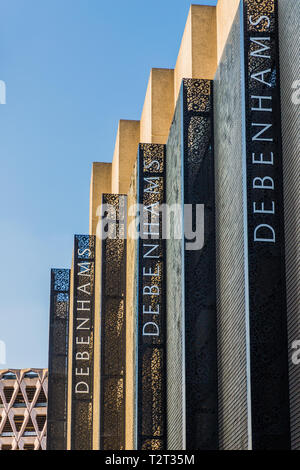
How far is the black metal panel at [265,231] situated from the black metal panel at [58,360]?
2261cm

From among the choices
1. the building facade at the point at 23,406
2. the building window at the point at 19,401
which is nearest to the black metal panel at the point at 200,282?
the building facade at the point at 23,406

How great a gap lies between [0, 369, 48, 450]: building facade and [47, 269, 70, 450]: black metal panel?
35.6 meters

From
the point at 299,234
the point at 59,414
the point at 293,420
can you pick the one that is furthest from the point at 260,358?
the point at 59,414

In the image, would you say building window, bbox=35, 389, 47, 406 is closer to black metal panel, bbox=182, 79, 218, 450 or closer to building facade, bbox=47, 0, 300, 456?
building facade, bbox=47, 0, 300, 456

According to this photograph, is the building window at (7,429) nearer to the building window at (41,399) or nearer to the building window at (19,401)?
the building window at (19,401)

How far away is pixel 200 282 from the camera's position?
1705cm

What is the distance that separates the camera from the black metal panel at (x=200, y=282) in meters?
16.4

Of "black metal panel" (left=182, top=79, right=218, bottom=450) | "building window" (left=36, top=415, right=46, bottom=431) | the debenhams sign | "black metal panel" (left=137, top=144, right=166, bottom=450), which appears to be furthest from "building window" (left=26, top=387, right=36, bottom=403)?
the debenhams sign

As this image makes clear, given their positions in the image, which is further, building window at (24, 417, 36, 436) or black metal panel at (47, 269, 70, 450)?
building window at (24, 417, 36, 436)

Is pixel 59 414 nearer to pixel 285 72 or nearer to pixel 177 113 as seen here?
pixel 177 113

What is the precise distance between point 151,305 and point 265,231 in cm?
697

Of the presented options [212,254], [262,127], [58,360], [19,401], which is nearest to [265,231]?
[262,127]

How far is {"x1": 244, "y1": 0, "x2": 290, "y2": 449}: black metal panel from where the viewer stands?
43.3 feet

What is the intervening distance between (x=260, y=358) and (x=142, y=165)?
8719 mm
